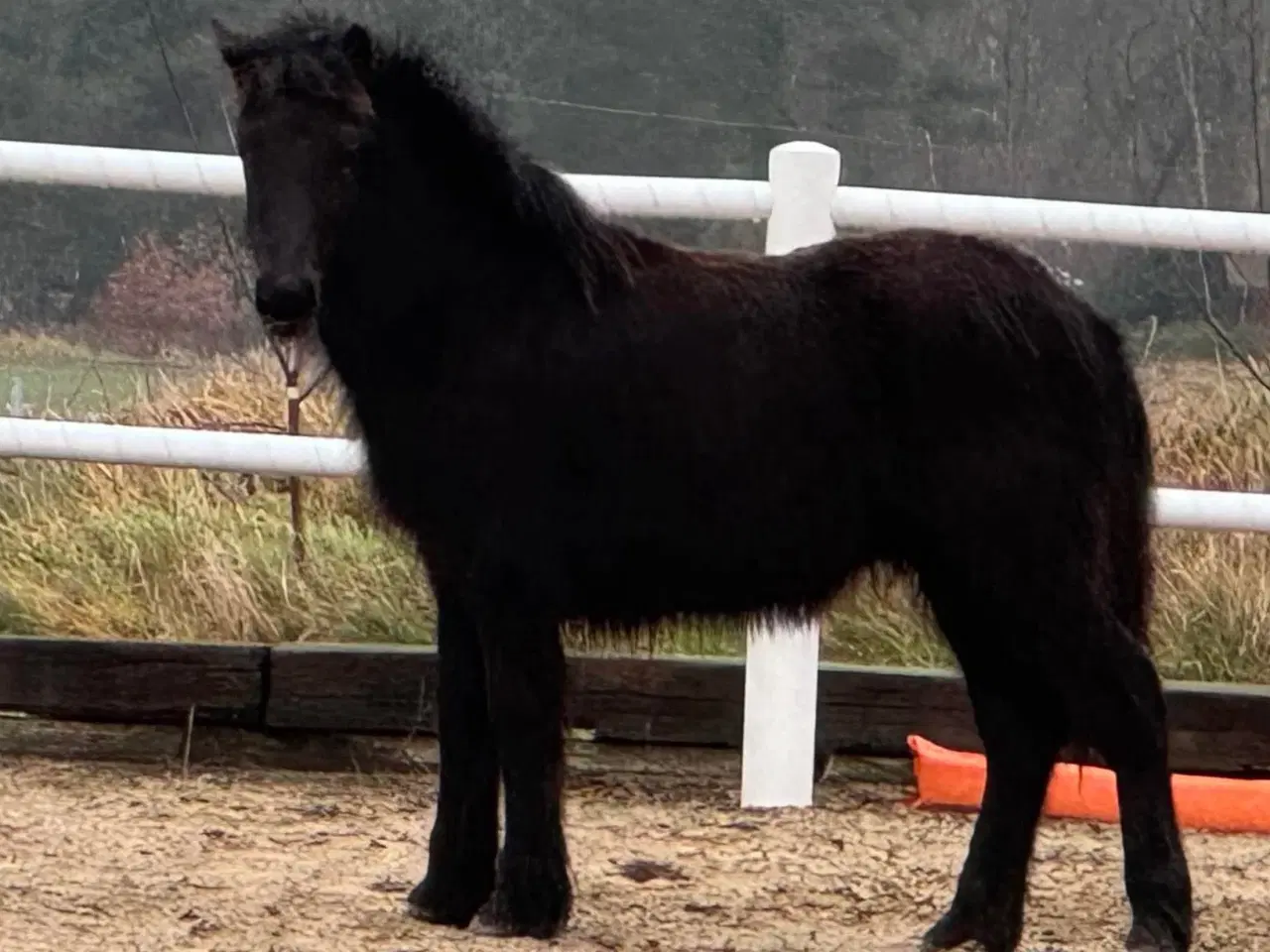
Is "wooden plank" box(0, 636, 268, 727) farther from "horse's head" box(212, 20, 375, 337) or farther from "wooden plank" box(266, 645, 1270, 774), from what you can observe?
"horse's head" box(212, 20, 375, 337)

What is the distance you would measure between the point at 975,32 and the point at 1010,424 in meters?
5.58

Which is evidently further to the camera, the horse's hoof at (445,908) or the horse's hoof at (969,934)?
the horse's hoof at (445,908)

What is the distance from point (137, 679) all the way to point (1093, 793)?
2616 mm

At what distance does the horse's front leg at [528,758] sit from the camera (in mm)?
4152

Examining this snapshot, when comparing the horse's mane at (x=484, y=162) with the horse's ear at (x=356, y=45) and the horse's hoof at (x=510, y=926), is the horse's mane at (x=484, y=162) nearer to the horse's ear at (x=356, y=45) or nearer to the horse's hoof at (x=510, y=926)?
the horse's ear at (x=356, y=45)

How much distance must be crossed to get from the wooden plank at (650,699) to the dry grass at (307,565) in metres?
0.17

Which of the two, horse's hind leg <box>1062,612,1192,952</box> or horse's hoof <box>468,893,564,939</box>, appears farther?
horse's hoof <box>468,893,564,939</box>

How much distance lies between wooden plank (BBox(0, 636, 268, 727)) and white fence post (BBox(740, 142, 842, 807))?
1.38 meters

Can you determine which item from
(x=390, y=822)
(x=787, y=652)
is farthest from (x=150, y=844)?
(x=787, y=652)

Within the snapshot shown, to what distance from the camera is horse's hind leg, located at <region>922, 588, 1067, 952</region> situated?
4309mm

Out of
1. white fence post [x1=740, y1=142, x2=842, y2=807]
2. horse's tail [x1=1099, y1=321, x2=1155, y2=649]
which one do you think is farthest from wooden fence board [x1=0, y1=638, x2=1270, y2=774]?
horse's tail [x1=1099, y1=321, x2=1155, y2=649]

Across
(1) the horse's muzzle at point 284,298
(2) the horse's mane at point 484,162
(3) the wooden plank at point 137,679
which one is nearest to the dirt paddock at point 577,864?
(3) the wooden plank at point 137,679

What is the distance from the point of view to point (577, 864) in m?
5.05

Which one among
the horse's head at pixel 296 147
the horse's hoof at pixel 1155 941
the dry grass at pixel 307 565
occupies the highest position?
the horse's head at pixel 296 147
